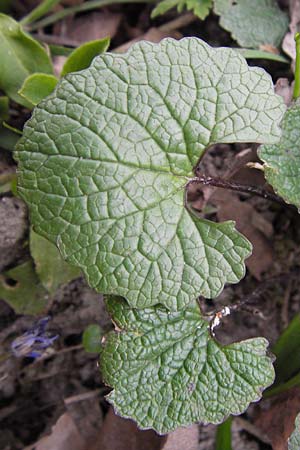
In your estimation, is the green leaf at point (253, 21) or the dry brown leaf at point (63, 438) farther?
the green leaf at point (253, 21)

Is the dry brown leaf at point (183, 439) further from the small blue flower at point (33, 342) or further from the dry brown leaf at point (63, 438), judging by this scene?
the small blue flower at point (33, 342)

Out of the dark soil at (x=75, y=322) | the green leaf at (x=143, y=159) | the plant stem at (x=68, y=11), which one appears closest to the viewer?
the green leaf at (x=143, y=159)

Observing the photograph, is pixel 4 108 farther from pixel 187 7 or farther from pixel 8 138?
pixel 187 7

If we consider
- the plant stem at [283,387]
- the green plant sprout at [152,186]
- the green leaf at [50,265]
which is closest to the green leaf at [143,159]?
the green plant sprout at [152,186]

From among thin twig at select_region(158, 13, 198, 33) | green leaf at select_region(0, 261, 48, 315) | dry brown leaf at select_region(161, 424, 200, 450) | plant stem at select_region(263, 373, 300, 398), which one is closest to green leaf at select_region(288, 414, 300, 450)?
plant stem at select_region(263, 373, 300, 398)

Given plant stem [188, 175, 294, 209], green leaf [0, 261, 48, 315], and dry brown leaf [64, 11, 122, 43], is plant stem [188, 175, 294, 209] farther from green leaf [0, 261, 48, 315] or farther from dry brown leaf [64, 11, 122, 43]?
dry brown leaf [64, 11, 122, 43]

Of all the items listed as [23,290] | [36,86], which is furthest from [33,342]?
[36,86]

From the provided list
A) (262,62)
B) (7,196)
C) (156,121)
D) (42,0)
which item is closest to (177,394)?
(156,121)
